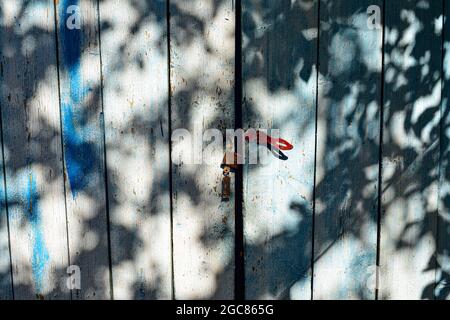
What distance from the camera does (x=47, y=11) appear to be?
2.17m

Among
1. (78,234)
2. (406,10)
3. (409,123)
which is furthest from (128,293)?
(406,10)

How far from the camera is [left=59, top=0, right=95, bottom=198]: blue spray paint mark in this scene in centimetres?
218

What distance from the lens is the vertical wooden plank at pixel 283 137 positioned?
86.3 inches

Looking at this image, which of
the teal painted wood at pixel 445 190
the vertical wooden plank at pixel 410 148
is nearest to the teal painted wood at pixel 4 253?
the vertical wooden plank at pixel 410 148

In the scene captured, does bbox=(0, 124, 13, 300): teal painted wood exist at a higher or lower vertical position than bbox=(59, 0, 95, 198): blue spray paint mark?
lower

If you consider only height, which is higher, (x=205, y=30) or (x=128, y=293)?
(x=205, y=30)

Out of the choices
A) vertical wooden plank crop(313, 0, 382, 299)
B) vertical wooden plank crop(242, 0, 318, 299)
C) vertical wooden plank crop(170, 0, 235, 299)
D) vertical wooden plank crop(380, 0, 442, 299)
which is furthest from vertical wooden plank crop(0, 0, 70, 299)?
vertical wooden plank crop(380, 0, 442, 299)

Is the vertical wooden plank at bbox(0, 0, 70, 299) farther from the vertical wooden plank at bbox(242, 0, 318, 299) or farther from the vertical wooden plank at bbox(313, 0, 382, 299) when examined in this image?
the vertical wooden plank at bbox(313, 0, 382, 299)

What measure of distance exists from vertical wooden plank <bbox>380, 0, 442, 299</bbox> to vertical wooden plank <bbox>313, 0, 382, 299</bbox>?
0.05 metres

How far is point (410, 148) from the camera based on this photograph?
90.3 inches

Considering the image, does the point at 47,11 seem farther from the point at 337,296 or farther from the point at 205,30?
the point at 337,296

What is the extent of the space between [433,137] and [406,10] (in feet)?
1.72

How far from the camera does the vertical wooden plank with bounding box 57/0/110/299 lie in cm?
218

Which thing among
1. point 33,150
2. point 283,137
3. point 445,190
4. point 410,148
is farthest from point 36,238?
point 445,190
